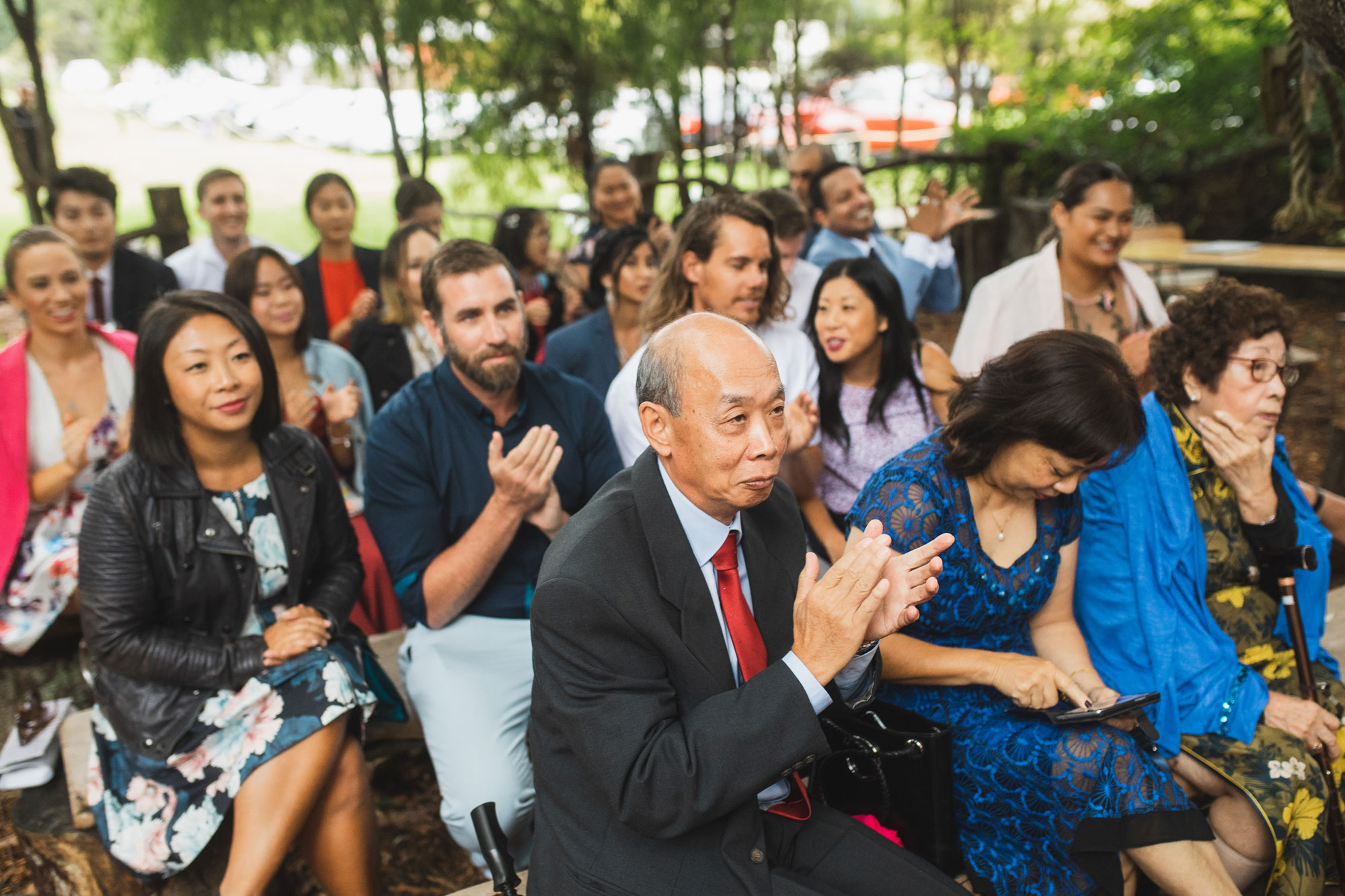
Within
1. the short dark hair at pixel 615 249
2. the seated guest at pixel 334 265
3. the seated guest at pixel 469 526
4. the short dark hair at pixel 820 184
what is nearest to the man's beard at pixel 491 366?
the seated guest at pixel 469 526

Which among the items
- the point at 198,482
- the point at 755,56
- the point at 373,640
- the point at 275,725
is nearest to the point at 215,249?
the point at 373,640

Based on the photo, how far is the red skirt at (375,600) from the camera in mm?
3781

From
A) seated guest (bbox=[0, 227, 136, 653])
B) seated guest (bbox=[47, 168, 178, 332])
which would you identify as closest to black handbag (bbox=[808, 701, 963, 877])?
seated guest (bbox=[0, 227, 136, 653])

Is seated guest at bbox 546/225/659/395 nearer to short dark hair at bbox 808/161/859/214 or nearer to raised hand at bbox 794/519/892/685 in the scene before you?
short dark hair at bbox 808/161/859/214

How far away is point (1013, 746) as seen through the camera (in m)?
2.25

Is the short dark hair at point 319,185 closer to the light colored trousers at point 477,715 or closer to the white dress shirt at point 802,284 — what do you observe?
the white dress shirt at point 802,284

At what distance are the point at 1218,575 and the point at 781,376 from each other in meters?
1.41

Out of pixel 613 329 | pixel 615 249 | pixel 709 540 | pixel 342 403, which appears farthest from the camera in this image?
pixel 615 249

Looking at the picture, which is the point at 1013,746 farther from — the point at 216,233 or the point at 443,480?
the point at 216,233

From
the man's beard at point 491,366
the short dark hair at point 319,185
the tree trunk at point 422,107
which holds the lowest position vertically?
the man's beard at point 491,366

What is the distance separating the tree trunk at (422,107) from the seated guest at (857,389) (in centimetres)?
472

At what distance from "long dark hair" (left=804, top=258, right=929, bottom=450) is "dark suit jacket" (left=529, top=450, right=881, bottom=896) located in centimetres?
172

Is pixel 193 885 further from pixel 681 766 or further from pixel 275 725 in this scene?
pixel 681 766

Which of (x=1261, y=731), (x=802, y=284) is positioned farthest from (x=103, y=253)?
(x=1261, y=731)
